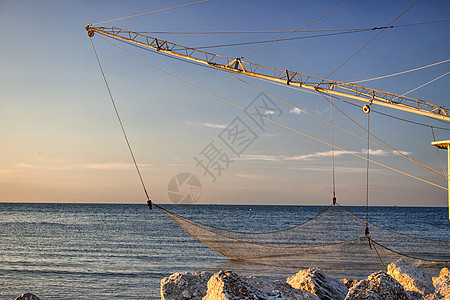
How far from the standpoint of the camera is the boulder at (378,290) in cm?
649

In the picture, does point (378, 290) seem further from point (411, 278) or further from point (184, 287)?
point (411, 278)

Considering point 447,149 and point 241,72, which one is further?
point 447,149

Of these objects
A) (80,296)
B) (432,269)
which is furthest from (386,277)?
(432,269)

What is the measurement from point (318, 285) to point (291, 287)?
126cm

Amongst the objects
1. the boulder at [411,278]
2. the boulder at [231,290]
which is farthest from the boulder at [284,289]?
the boulder at [411,278]

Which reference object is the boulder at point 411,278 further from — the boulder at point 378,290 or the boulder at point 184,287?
the boulder at point 184,287

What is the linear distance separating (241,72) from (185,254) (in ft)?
43.7

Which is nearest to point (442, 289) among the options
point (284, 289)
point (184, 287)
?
point (284, 289)

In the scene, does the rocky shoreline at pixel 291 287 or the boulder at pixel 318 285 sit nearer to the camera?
the rocky shoreline at pixel 291 287

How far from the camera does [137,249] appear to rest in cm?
2933

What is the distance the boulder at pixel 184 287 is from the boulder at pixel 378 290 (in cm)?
264

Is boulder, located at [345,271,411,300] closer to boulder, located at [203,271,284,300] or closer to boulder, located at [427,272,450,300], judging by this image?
boulder, located at [427,272,450,300]

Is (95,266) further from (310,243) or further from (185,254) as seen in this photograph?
(310,243)

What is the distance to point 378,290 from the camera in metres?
6.54
